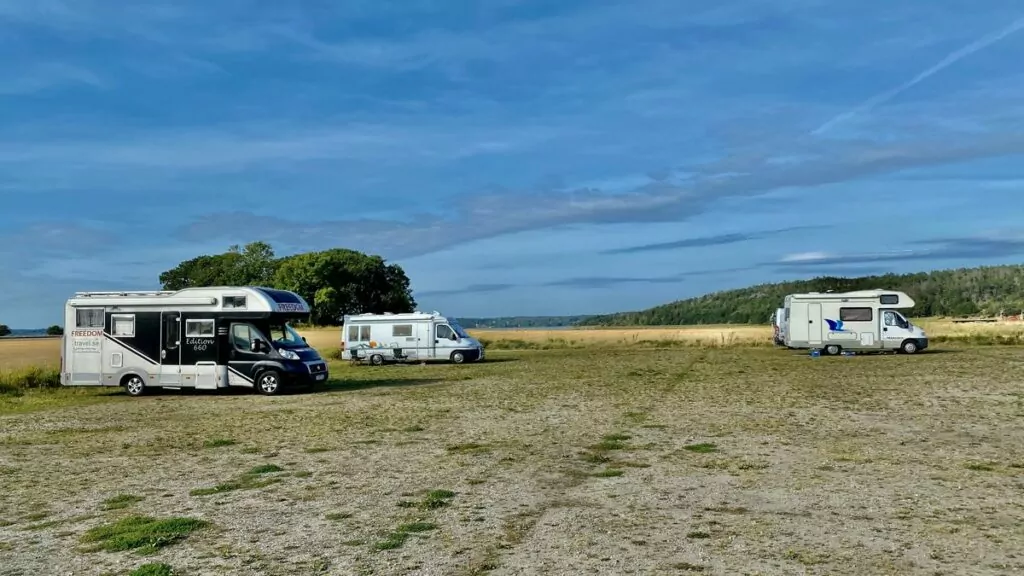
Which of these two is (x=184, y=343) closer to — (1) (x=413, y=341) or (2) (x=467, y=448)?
(2) (x=467, y=448)

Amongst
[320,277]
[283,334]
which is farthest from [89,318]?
[320,277]

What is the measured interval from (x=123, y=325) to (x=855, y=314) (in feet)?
90.0

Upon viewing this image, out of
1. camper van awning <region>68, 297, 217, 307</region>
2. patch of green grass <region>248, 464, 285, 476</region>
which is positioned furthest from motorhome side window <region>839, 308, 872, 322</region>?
patch of green grass <region>248, 464, 285, 476</region>

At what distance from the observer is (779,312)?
141 ft

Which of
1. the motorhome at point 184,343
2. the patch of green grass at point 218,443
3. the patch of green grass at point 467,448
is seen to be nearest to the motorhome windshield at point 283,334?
the motorhome at point 184,343

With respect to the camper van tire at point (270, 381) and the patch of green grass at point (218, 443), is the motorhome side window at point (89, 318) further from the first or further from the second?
the patch of green grass at point (218, 443)

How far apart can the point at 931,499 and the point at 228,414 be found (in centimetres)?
1303

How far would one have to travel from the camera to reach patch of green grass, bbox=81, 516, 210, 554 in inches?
262

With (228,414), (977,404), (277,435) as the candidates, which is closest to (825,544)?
(277,435)

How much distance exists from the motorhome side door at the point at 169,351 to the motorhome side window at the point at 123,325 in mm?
834

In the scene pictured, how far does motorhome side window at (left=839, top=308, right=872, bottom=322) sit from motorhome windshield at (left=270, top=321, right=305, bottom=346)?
2287 cm

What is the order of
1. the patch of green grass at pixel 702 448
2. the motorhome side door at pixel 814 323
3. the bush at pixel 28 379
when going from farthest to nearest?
the motorhome side door at pixel 814 323
the bush at pixel 28 379
the patch of green grass at pixel 702 448

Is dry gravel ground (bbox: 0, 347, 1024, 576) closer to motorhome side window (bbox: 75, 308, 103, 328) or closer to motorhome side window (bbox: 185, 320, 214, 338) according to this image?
motorhome side window (bbox: 185, 320, 214, 338)

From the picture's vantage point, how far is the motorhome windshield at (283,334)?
22016 millimetres
